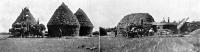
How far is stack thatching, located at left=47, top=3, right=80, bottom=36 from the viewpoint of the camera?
38.2 metres

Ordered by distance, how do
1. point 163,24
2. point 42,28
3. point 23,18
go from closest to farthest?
1. point 42,28
2. point 163,24
3. point 23,18

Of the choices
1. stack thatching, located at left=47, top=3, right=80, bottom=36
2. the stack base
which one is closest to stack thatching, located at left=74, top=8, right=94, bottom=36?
stack thatching, located at left=47, top=3, right=80, bottom=36

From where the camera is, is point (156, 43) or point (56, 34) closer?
point (156, 43)

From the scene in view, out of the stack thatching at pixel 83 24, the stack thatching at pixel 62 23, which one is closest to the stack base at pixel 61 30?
the stack thatching at pixel 62 23

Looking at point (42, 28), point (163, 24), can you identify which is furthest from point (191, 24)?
point (42, 28)

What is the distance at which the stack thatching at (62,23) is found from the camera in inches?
1502

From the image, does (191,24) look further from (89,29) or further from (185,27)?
(89,29)

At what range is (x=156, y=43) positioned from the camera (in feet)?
50.2

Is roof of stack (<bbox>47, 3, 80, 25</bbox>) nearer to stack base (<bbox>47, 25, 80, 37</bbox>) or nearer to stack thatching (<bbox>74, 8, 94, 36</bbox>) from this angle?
stack base (<bbox>47, 25, 80, 37</bbox>)

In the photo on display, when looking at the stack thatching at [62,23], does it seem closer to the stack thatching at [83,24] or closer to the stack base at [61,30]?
the stack base at [61,30]

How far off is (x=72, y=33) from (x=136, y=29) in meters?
13.2

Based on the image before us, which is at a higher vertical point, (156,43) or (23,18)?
(23,18)

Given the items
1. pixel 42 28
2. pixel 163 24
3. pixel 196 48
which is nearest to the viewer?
pixel 196 48

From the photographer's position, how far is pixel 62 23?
38.2m
